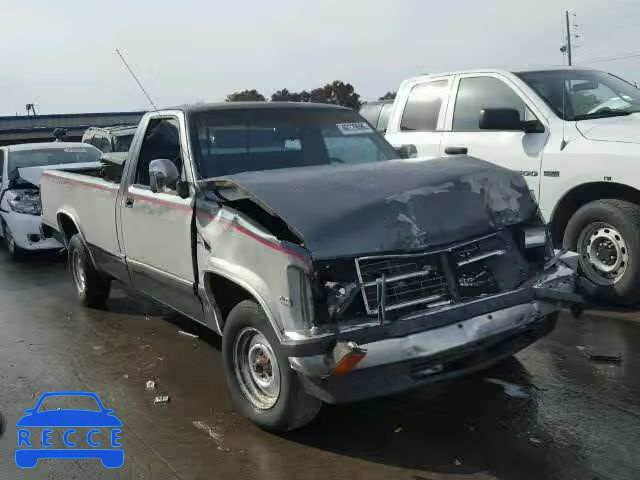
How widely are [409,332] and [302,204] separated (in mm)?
923

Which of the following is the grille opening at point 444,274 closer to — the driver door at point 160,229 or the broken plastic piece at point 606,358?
the broken plastic piece at point 606,358

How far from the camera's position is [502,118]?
6.14 meters

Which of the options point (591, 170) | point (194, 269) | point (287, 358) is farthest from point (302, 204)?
point (591, 170)

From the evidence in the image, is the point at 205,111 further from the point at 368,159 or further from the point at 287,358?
the point at 287,358

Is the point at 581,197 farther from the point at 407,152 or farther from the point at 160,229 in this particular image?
the point at 160,229

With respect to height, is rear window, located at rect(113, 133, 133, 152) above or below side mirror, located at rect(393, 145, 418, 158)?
above

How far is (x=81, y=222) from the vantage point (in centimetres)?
645

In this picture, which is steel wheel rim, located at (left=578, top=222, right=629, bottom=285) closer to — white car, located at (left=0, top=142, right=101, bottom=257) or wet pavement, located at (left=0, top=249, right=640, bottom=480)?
wet pavement, located at (left=0, top=249, right=640, bottom=480)

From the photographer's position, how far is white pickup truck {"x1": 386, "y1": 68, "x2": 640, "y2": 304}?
18.2 ft

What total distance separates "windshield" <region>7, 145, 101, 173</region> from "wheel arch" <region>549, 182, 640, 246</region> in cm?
758

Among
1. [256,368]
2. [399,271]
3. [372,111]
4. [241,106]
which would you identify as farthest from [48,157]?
[399,271]

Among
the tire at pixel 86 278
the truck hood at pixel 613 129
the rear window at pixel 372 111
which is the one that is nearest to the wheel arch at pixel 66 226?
the tire at pixel 86 278

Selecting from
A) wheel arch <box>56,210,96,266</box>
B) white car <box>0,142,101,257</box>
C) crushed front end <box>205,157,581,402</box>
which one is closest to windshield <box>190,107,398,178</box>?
crushed front end <box>205,157,581,402</box>

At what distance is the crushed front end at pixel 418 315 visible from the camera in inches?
123
